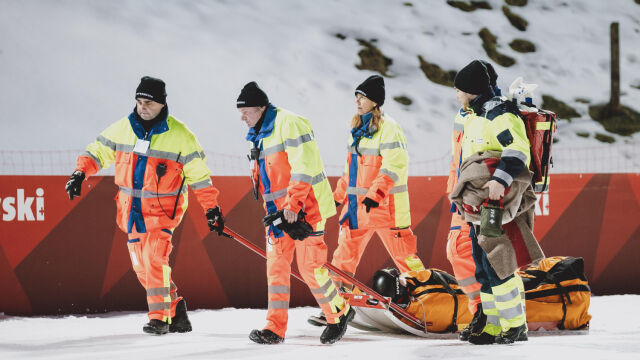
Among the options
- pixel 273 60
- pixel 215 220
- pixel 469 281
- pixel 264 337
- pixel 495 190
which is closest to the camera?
pixel 495 190

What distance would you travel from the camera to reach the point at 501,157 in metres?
4.55

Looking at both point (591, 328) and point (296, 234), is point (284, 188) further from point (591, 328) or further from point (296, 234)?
point (591, 328)

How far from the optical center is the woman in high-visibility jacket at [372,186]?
6.27 metres

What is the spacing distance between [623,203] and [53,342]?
5869mm

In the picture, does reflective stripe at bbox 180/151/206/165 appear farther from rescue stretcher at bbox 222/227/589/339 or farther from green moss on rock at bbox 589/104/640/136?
green moss on rock at bbox 589/104/640/136

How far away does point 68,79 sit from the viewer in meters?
17.7

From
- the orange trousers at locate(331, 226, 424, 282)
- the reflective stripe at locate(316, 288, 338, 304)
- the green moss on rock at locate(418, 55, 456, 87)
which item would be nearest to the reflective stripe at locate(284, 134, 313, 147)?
the reflective stripe at locate(316, 288, 338, 304)

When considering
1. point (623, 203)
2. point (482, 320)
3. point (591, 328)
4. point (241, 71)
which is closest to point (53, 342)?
point (482, 320)

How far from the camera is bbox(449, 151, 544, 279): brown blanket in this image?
15.1 ft

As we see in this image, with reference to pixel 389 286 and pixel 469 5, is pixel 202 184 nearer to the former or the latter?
pixel 389 286

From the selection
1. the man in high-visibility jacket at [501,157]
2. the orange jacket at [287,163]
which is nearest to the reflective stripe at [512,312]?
the man in high-visibility jacket at [501,157]

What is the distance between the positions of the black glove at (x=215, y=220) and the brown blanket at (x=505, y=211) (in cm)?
174

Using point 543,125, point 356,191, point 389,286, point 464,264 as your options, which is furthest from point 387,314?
point 543,125

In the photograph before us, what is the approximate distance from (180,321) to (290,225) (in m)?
1.60
